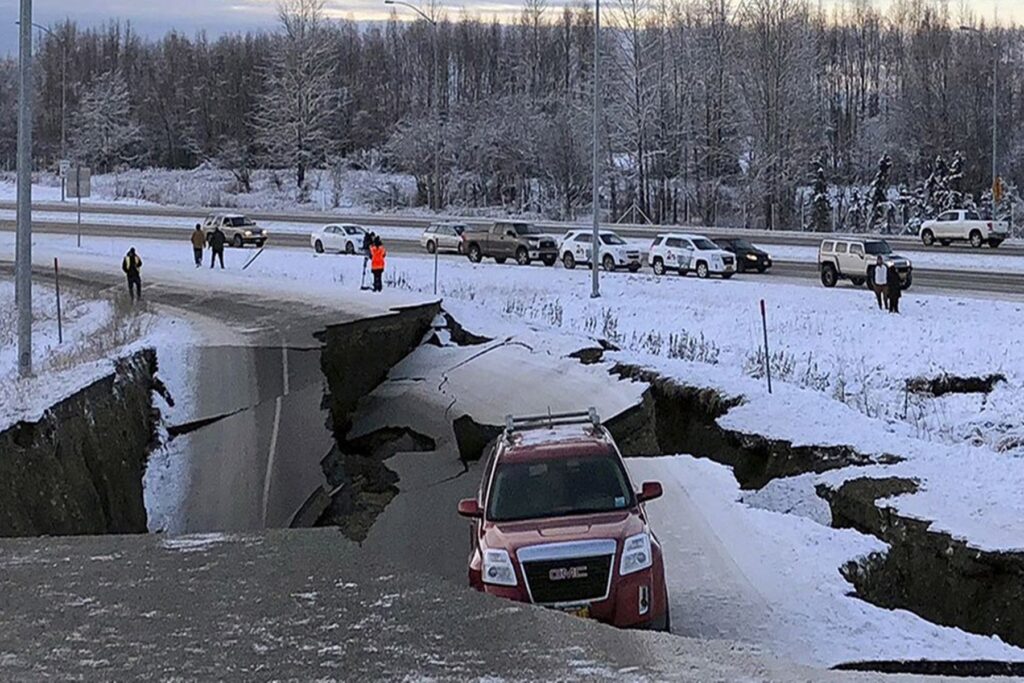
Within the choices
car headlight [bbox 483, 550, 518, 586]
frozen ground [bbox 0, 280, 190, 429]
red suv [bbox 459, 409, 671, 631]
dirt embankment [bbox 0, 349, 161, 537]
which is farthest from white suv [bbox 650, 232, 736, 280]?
car headlight [bbox 483, 550, 518, 586]

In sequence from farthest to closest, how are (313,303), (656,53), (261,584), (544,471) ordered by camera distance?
1. (656,53)
2. (313,303)
3. (544,471)
4. (261,584)

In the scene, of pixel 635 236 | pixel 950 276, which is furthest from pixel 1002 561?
pixel 635 236

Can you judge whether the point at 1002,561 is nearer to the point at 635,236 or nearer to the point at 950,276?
the point at 950,276

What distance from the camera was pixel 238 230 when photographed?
178ft

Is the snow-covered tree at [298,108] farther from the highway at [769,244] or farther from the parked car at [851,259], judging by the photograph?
the parked car at [851,259]

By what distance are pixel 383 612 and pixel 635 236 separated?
5121 centimetres

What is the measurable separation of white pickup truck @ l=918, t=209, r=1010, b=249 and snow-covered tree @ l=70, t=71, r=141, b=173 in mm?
69175

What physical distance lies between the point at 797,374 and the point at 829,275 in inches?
562

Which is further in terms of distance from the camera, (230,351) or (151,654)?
(230,351)

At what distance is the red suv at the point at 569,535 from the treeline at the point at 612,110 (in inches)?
2342

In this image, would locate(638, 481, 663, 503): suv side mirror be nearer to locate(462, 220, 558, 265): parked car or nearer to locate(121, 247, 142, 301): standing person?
locate(121, 247, 142, 301): standing person

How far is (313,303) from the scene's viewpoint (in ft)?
102

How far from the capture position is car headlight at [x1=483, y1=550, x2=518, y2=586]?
33.3 ft

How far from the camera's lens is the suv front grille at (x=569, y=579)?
9.98 m
